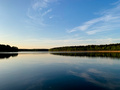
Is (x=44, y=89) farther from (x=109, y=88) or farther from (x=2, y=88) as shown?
(x=109, y=88)

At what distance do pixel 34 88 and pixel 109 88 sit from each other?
724 centimetres

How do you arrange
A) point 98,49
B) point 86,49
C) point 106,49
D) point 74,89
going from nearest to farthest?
point 74,89
point 106,49
point 98,49
point 86,49

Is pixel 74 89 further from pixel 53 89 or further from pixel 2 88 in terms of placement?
pixel 2 88

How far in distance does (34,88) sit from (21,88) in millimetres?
1299

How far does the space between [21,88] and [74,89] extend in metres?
5.17

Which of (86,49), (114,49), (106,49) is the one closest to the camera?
(114,49)

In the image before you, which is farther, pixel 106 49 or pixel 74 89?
pixel 106 49

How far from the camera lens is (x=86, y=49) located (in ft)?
531

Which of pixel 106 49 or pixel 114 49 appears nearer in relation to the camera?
pixel 114 49

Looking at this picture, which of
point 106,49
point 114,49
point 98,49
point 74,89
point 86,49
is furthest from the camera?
point 86,49

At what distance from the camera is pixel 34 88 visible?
9.57 meters

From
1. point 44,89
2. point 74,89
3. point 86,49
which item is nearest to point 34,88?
point 44,89

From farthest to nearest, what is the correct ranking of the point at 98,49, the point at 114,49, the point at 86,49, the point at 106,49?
the point at 86,49
the point at 98,49
the point at 106,49
the point at 114,49

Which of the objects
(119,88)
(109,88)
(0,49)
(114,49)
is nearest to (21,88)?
(109,88)
